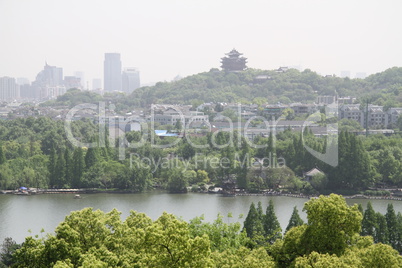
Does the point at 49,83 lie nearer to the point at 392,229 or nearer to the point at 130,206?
the point at 130,206

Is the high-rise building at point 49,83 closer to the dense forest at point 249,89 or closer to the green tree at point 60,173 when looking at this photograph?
the dense forest at point 249,89

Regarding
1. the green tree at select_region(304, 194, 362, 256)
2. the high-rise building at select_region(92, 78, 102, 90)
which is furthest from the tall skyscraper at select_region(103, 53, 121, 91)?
the green tree at select_region(304, 194, 362, 256)

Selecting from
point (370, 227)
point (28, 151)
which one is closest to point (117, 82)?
point (28, 151)

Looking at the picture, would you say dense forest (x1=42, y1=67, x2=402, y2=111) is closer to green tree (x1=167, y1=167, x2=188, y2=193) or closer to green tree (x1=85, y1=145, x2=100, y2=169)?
green tree (x1=85, y1=145, x2=100, y2=169)

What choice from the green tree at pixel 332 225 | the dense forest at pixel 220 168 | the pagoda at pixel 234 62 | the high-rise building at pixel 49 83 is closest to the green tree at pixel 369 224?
the green tree at pixel 332 225

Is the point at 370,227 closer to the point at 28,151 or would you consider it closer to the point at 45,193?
the point at 45,193
